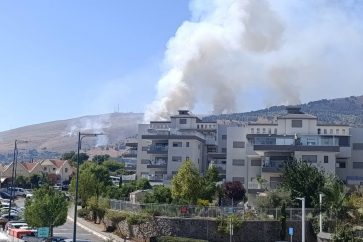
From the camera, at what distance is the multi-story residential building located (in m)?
68.8

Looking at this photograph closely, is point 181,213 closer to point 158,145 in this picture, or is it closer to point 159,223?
point 159,223

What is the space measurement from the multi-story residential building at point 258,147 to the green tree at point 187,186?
13828 mm

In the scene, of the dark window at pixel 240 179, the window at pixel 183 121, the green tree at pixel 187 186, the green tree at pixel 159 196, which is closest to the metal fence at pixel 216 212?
the green tree at pixel 187 186

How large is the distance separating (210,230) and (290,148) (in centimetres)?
2508

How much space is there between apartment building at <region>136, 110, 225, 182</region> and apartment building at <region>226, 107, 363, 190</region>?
399 inches

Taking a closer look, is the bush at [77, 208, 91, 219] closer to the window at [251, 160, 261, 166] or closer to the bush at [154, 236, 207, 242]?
the bush at [154, 236, 207, 242]

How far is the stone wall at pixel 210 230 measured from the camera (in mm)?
46125

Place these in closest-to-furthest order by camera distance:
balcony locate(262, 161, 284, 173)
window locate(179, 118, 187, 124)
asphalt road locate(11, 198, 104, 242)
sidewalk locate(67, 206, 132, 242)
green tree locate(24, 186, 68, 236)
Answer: green tree locate(24, 186, 68, 236) < sidewalk locate(67, 206, 132, 242) < asphalt road locate(11, 198, 104, 242) < balcony locate(262, 161, 284, 173) < window locate(179, 118, 187, 124)

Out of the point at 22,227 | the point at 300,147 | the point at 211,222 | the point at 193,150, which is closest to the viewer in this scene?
the point at 211,222

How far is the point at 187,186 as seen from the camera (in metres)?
55.6

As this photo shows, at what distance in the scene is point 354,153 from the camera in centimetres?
7400

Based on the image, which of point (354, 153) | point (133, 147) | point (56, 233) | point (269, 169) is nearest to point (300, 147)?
point (269, 169)

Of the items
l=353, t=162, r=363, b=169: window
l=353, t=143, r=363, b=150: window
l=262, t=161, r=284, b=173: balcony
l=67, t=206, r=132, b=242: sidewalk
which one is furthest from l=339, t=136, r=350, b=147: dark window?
l=67, t=206, r=132, b=242: sidewalk

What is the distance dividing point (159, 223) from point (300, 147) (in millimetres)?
26909
